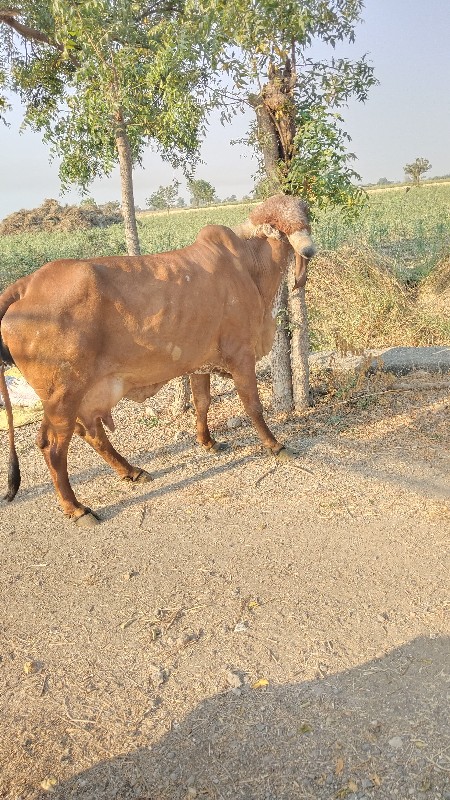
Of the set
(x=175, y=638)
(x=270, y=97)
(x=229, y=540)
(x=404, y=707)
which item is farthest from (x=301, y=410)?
(x=404, y=707)

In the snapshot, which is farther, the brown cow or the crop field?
the crop field

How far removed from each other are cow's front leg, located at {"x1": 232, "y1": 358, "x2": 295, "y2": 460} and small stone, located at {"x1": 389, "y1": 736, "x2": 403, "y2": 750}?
2.96 metres

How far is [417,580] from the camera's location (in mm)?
3705

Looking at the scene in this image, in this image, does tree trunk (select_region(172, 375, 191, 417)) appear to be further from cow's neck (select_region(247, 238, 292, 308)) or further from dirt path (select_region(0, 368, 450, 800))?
cow's neck (select_region(247, 238, 292, 308))

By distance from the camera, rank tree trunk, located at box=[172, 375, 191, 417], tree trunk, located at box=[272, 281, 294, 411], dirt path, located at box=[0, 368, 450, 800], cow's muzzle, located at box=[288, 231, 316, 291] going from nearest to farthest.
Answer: dirt path, located at box=[0, 368, 450, 800] → cow's muzzle, located at box=[288, 231, 316, 291] → tree trunk, located at box=[272, 281, 294, 411] → tree trunk, located at box=[172, 375, 191, 417]

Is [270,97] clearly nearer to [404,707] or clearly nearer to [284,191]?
[284,191]

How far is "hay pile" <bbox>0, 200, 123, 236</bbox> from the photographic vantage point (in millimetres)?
38688

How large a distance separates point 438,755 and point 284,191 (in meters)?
4.58

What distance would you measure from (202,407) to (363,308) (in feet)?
15.5

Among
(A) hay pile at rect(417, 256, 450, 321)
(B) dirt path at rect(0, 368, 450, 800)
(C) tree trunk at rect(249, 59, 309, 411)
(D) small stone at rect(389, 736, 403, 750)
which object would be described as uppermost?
(C) tree trunk at rect(249, 59, 309, 411)

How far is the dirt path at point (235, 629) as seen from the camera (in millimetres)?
2572

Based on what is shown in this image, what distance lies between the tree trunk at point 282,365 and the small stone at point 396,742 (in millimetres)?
4055

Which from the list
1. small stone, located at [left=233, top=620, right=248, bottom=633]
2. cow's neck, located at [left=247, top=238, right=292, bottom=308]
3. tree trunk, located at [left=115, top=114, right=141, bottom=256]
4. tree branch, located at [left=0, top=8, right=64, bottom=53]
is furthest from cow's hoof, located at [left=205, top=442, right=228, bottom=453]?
tree branch, located at [left=0, top=8, right=64, bottom=53]

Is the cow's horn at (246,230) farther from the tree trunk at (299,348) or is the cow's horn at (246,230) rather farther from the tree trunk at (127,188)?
the tree trunk at (127,188)
